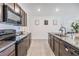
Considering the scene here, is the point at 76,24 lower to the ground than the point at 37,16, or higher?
lower

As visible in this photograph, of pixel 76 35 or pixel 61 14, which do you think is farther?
pixel 61 14

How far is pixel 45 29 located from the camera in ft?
20.7

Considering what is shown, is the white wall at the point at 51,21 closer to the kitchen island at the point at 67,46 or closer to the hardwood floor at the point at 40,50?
the hardwood floor at the point at 40,50

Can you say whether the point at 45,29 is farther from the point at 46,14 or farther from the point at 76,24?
the point at 76,24

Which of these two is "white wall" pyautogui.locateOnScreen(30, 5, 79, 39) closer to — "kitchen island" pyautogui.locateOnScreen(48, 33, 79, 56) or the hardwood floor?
the hardwood floor

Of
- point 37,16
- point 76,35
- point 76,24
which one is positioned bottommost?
point 76,35

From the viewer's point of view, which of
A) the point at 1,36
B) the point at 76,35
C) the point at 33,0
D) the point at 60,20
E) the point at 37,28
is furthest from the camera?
the point at 60,20

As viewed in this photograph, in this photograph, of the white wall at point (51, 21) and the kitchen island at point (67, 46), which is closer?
the kitchen island at point (67, 46)

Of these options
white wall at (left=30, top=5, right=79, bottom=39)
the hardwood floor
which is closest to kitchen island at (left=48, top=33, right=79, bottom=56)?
the hardwood floor

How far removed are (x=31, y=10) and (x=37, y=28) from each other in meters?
0.91

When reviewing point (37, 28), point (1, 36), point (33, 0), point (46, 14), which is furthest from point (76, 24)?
point (46, 14)

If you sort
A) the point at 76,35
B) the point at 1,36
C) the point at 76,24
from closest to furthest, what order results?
the point at 1,36 < the point at 76,24 < the point at 76,35

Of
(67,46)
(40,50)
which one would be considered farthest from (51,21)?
(67,46)

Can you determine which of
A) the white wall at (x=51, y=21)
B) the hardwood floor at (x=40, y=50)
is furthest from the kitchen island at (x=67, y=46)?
the white wall at (x=51, y=21)
